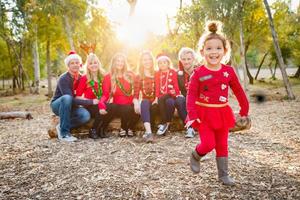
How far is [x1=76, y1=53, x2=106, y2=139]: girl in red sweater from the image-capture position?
20.1 ft

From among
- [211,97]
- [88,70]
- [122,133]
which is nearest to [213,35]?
[211,97]

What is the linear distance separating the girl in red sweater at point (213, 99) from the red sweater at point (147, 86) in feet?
8.81

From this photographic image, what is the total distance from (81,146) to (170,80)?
1.96m

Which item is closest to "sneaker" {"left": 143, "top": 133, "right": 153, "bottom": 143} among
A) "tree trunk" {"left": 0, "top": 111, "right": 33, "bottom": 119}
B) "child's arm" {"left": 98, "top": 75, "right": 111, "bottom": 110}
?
"child's arm" {"left": 98, "top": 75, "right": 111, "bottom": 110}

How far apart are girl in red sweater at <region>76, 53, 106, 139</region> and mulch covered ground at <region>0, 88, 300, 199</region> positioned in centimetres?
30

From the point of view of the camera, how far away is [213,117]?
131 inches

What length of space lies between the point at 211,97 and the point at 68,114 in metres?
3.31

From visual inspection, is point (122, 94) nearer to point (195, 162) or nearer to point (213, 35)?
point (195, 162)

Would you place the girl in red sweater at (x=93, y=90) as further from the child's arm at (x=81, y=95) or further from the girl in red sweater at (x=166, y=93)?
the girl in red sweater at (x=166, y=93)

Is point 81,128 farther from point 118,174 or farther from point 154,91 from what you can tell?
point 118,174

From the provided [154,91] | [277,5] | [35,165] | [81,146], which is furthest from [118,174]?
[277,5]

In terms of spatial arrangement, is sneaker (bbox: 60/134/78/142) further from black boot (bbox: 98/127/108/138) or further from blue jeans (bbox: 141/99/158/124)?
blue jeans (bbox: 141/99/158/124)

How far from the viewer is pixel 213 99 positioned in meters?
3.38

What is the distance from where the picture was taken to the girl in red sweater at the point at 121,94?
6.09 m
